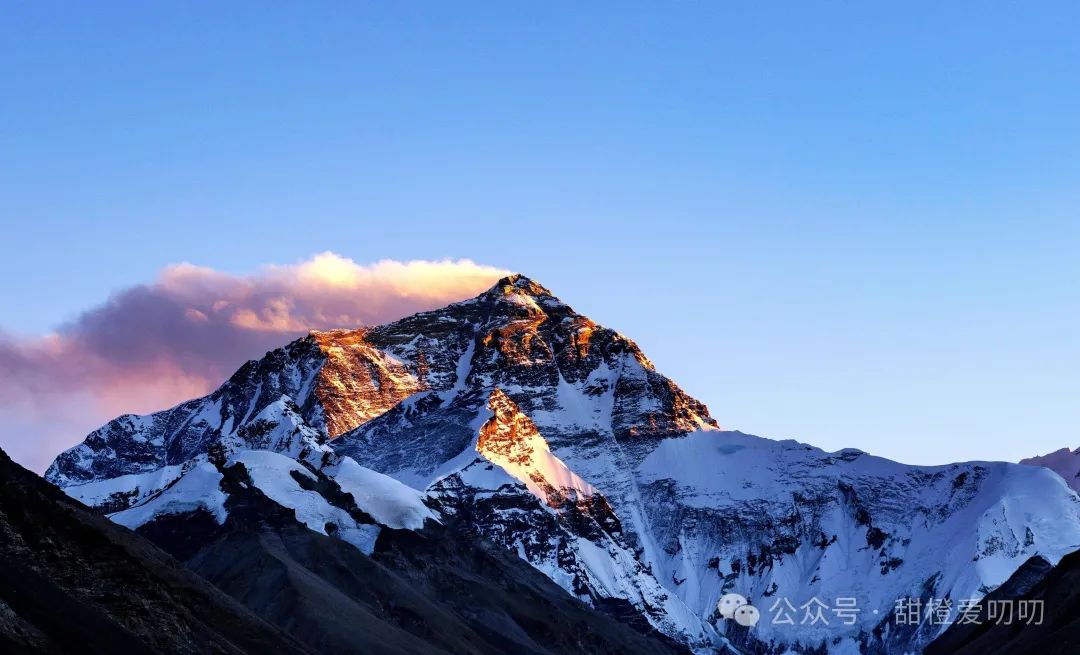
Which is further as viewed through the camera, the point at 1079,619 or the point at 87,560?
the point at 1079,619

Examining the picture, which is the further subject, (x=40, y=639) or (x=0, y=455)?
(x=0, y=455)

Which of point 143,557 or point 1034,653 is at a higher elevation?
point 143,557

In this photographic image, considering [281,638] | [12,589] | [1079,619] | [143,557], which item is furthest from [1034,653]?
[12,589]

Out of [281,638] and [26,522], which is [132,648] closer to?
[26,522]

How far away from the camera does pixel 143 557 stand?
624 ft

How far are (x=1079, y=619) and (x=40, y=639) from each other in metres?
110

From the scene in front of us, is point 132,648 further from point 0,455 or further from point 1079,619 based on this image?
point 1079,619

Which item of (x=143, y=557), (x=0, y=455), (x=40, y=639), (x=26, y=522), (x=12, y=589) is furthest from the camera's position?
(x=143, y=557)

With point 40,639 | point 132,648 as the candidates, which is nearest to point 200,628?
point 132,648

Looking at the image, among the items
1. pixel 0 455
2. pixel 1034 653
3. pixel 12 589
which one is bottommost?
pixel 1034 653

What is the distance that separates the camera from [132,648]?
144000mm

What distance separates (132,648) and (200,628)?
28.1 m

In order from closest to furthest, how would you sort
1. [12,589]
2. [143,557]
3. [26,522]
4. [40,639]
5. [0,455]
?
1. [40,639]
2. [12,589]
3. [26,522]
4. [0,455]
5. [143,557]

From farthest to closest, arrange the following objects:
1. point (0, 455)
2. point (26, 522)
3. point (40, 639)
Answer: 1. point (0, 455)
2. point (26, 522)
3. point (40, 639)
